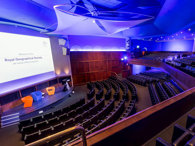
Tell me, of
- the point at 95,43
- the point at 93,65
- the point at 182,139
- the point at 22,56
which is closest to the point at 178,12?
the point at 95,43

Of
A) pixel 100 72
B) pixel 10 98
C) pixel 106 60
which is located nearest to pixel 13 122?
pixel 10 98

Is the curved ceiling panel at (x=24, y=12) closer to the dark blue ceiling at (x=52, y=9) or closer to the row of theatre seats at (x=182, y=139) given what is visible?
the dark blue ceiling at (x=52, y=9)

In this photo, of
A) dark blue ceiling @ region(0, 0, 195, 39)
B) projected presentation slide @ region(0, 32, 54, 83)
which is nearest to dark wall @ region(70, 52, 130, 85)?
projected presentation slide @ region(0, 32, 54, 83)

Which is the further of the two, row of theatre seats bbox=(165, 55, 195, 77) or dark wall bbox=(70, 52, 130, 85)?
dark wall bbox=(70, 52, 130, 85)

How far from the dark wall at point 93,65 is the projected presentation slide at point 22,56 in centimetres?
262

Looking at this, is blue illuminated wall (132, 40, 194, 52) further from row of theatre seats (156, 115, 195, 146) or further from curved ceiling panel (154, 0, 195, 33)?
row of theatre seats (156, 115, 195, 146)

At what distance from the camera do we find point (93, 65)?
10711 millimetres

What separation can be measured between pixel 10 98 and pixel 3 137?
7.51 feet

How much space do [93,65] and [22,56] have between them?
6.18 m

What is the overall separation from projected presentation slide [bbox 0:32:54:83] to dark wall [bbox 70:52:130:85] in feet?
8.59

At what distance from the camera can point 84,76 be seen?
10430mm

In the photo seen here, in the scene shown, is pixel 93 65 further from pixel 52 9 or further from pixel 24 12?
pixel 24 12

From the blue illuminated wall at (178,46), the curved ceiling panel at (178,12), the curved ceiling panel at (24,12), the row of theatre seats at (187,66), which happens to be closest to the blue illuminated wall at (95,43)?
the curved ceiling panel at (24,12)

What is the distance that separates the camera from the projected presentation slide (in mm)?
5293
